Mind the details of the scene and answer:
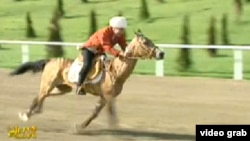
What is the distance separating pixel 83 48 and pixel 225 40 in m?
13.4

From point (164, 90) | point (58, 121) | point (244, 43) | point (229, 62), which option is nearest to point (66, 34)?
point (244, 43)

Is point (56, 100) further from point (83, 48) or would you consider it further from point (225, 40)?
point (225, 40)

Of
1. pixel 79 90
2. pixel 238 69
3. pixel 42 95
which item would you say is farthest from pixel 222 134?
pixel 238 69

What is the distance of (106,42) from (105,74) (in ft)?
1.56

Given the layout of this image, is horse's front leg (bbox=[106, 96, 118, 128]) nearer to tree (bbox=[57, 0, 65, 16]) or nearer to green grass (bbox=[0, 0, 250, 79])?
green grass (bbox=[0, 0, 250, 79])

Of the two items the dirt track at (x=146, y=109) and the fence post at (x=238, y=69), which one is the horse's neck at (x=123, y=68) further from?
the fence post at (x=238, y=69)

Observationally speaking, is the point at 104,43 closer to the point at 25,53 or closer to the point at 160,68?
the point at 160,68

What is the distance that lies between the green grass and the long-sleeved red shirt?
874 cm

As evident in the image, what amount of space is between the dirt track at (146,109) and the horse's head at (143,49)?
1107 mm

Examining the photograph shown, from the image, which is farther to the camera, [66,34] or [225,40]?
[66,34]

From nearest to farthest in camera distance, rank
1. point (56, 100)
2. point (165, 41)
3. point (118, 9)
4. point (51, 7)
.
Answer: point (56, 100), point (165, 41), point (118, 9), point (51, 7)

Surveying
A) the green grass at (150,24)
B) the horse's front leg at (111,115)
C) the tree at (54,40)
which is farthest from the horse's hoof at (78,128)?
the tree at (54,40)

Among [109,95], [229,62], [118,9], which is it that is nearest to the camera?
[109,95]

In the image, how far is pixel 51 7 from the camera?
3362 cm
